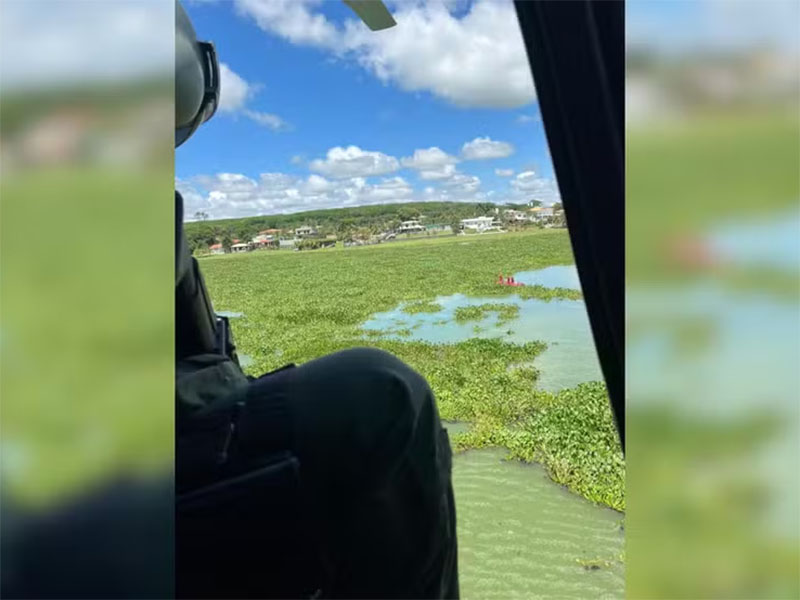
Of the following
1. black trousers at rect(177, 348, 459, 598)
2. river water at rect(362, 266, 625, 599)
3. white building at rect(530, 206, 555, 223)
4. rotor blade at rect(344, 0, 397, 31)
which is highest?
rotor blade at rect(344, 0, 397, 31)

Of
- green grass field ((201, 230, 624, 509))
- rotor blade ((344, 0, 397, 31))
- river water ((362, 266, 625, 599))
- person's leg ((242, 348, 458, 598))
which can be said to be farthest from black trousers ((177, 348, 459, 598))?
river water ((362, 266, 625, 599))

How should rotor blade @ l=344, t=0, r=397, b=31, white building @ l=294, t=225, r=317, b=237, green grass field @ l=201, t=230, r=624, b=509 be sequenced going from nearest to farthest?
rotor blade @ l=344, t=0, r=397, b=31 < green grass field @ l=201, t=230, r=624, b=509 < white building @ l=294, t=225, r=317, b=237

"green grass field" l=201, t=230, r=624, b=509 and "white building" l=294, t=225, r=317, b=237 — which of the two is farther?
"white building" l=294, t=225, r=317, b=237

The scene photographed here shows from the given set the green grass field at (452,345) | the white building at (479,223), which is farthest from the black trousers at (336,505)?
the white building at (479,223)

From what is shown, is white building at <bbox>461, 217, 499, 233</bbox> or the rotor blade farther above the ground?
white building at <bbox>461, 217, 499, 233</bbox>

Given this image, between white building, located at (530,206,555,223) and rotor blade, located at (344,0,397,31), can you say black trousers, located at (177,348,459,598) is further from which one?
rotor blade, located at (344,0,397,31)

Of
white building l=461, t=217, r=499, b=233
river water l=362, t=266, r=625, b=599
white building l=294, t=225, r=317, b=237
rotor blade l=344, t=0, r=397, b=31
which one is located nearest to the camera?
rotor blade l=344, t=0, r=397, b=31
